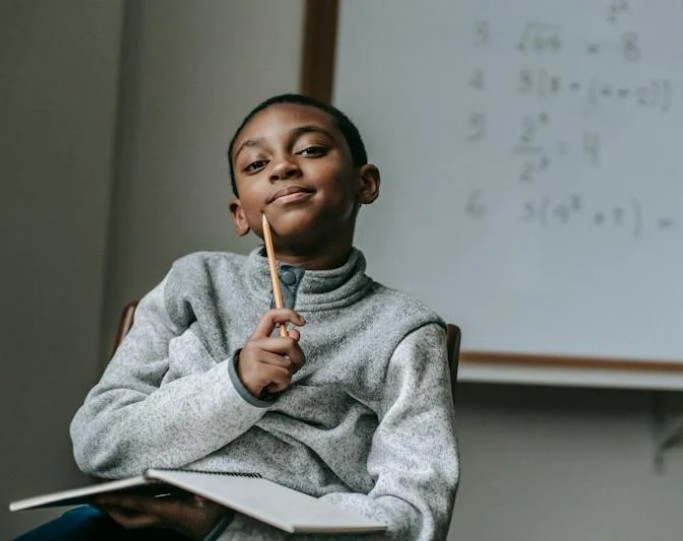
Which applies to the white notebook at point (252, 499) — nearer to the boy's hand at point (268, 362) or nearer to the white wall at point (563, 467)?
the boy's hand at point (268, 362)

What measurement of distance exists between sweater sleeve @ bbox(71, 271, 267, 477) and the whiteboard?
506mm

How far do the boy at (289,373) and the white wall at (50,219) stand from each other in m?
0.33

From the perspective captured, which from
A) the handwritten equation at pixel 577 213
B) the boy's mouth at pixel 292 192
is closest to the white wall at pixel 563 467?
the handwritten equation at pixel 577 213

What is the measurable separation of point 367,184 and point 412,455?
298 mm

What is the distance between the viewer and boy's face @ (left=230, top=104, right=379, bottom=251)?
88 cm

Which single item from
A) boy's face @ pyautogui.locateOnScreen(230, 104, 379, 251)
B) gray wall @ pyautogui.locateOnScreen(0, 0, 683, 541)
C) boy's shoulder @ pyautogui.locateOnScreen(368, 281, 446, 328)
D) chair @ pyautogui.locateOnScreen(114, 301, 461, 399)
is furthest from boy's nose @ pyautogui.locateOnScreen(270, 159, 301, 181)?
gray wall @ pyautogui.locateOnScreen(0, 0, 683, 541)

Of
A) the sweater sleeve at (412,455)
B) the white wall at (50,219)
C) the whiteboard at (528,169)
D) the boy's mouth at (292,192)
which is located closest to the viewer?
the sweater sleeve at (412,455)

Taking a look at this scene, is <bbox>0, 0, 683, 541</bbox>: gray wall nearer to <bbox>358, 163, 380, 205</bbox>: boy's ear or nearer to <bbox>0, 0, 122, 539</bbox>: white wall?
<bbox>0, 0, 122, 539</bbox>: white wall

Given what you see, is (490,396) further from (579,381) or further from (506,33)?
(506,33)

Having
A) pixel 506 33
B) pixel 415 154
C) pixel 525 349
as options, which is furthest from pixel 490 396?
pixel 506 33

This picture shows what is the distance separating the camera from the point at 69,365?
4.12ft

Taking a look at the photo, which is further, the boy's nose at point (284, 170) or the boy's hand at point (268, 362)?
the boy's nose at point (284, 170)

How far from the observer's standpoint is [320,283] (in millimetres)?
898

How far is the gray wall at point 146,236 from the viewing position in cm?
122
